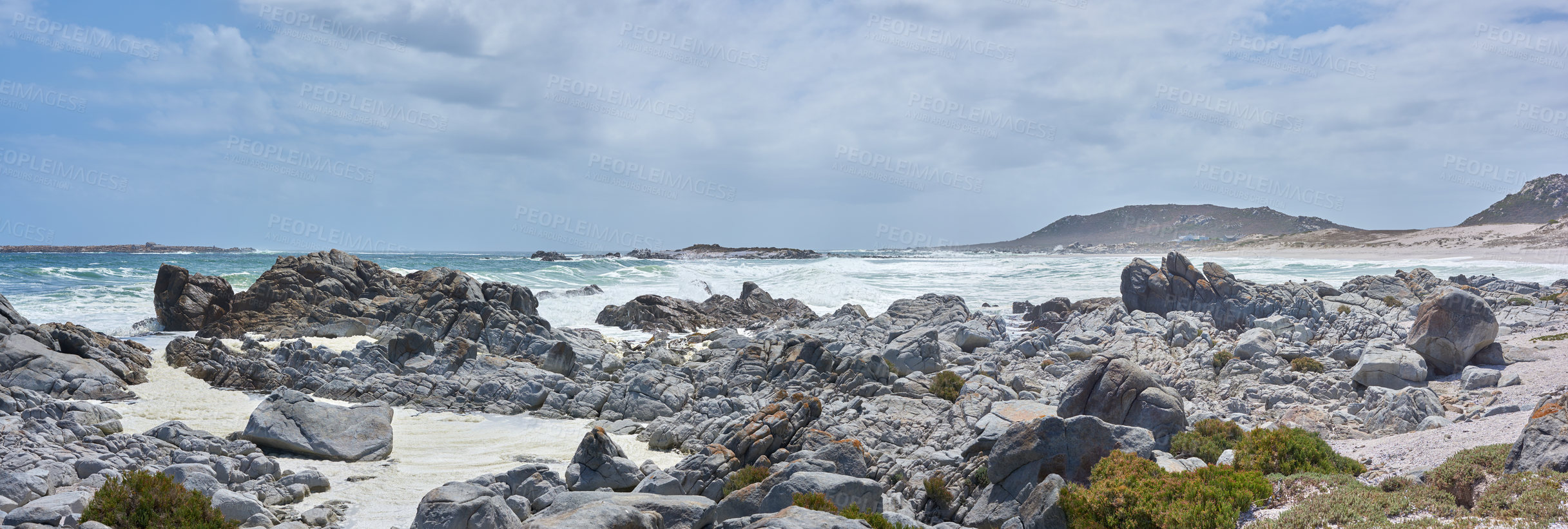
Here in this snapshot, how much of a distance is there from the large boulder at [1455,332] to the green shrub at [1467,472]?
1128 cm

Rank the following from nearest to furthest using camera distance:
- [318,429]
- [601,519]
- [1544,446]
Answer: [1544,446] → [601,519] → [318,429]

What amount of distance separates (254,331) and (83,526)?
24573 millimetres

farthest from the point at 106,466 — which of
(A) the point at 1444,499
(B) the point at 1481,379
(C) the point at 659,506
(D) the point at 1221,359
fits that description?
(B) the point at 1481,379

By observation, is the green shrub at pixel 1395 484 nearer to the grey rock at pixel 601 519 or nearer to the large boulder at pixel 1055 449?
the large boulder at pixel 1055 449

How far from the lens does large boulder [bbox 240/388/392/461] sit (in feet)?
45.7

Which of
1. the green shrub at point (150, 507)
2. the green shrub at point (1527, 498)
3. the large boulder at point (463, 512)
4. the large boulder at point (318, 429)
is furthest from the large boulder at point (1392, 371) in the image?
the green shrub at point (150, 507)

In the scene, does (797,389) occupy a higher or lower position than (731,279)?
lower

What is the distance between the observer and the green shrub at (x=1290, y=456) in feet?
35.0

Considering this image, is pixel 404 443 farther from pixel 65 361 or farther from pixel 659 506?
pixel 65 361

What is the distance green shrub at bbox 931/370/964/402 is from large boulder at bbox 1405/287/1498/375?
11085 millimetres

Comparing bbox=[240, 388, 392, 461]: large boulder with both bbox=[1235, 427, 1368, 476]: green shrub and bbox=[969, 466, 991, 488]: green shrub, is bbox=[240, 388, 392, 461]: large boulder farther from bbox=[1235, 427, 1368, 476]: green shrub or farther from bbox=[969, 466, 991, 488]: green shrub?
bbox=[1235, 427, 1368, 476]: green shrub

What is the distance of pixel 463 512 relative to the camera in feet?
30.6

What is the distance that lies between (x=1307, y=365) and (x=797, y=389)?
505 inches

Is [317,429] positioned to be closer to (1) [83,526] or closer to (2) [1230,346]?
(1) [83,526]
